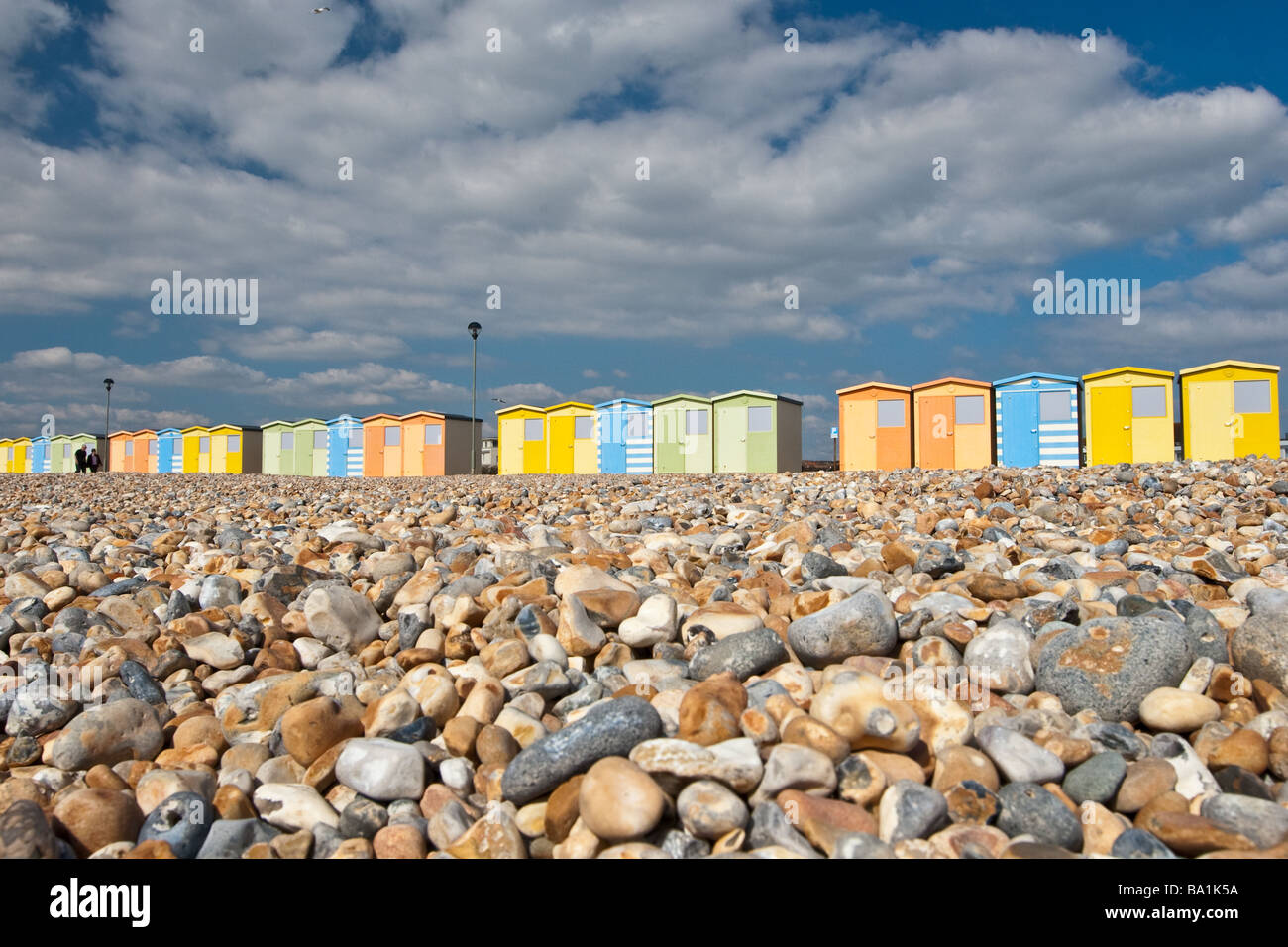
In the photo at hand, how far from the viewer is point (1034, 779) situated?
5.80 feet

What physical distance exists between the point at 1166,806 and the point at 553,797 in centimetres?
126

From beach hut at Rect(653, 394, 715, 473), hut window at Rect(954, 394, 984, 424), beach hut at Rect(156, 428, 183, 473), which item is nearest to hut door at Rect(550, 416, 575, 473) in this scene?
beach hut at Rect(653, 394, 715, 473)

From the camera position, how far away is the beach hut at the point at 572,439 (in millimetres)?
20661

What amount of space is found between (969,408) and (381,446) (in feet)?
52.5

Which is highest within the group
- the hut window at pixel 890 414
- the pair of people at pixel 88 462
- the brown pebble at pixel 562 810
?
the hut window at pixel 890 414

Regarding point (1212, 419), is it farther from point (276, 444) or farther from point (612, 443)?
point (276, 444)

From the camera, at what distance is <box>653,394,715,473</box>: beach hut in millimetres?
A: 19469

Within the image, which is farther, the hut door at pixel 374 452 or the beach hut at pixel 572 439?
the hut door at pixel 374 452

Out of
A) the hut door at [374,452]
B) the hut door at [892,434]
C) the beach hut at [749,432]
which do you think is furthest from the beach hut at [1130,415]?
Result: the hut door at [374,452]

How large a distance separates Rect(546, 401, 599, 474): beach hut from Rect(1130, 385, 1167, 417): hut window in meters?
11.8

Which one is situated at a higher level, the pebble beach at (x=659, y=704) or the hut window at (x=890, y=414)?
the hut window at (x=890, y=414)

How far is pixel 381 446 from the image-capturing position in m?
23.7

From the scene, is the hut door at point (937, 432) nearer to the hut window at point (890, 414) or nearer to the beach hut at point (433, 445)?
the hut window at point (890, 414)
